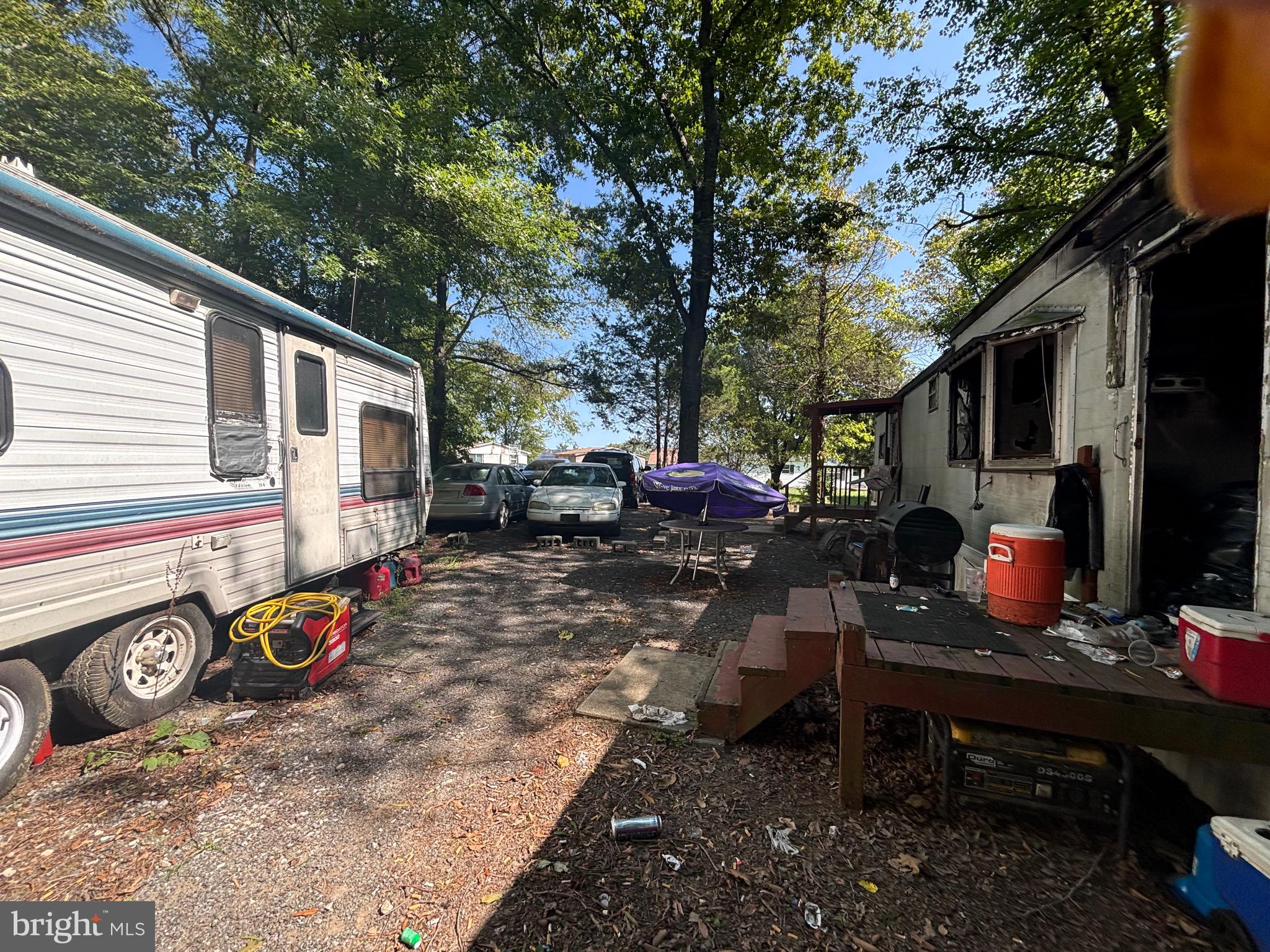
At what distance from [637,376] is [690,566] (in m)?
Answer: 16.2

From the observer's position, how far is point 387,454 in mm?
6578

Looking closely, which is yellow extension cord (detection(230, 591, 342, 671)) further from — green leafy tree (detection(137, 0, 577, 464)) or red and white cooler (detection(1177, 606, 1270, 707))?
green leafy tree (detection(137, 0, 577, 464))

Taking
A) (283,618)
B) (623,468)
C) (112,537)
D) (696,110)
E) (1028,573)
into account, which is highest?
A: (696,110)

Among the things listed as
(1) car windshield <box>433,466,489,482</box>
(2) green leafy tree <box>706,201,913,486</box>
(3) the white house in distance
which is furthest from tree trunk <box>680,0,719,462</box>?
(3) the white house in distance

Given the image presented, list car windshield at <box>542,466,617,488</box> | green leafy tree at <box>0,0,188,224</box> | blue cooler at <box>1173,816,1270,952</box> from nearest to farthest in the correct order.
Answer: blue cooler at <box>1173,816,1270,952</box> → green leafy tree at <box>0,0,188,224</box> → car windshield at <box>542,466,617,488</box>

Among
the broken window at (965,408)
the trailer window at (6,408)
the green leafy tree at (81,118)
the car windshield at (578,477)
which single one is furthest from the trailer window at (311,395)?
the green leafy tree at (81,118)

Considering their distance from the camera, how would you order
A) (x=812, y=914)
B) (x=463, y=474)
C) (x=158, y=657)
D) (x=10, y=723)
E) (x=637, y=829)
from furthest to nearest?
(x=463, y=474) → (x=158, y=657) → (x=10, y=723) → (x=637, y=829) → (x=812, y=914)

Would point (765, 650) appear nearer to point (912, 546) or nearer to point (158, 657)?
point (912, 546)

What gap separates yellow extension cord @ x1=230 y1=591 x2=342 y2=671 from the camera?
144 inches

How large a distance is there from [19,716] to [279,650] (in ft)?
4.15

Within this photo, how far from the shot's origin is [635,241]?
14250mm

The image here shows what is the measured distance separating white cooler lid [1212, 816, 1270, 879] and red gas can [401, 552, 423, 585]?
7.35 meters

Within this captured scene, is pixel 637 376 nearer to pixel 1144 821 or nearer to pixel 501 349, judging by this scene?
pixel 501 349

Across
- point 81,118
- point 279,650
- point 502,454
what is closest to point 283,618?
point 279,650
